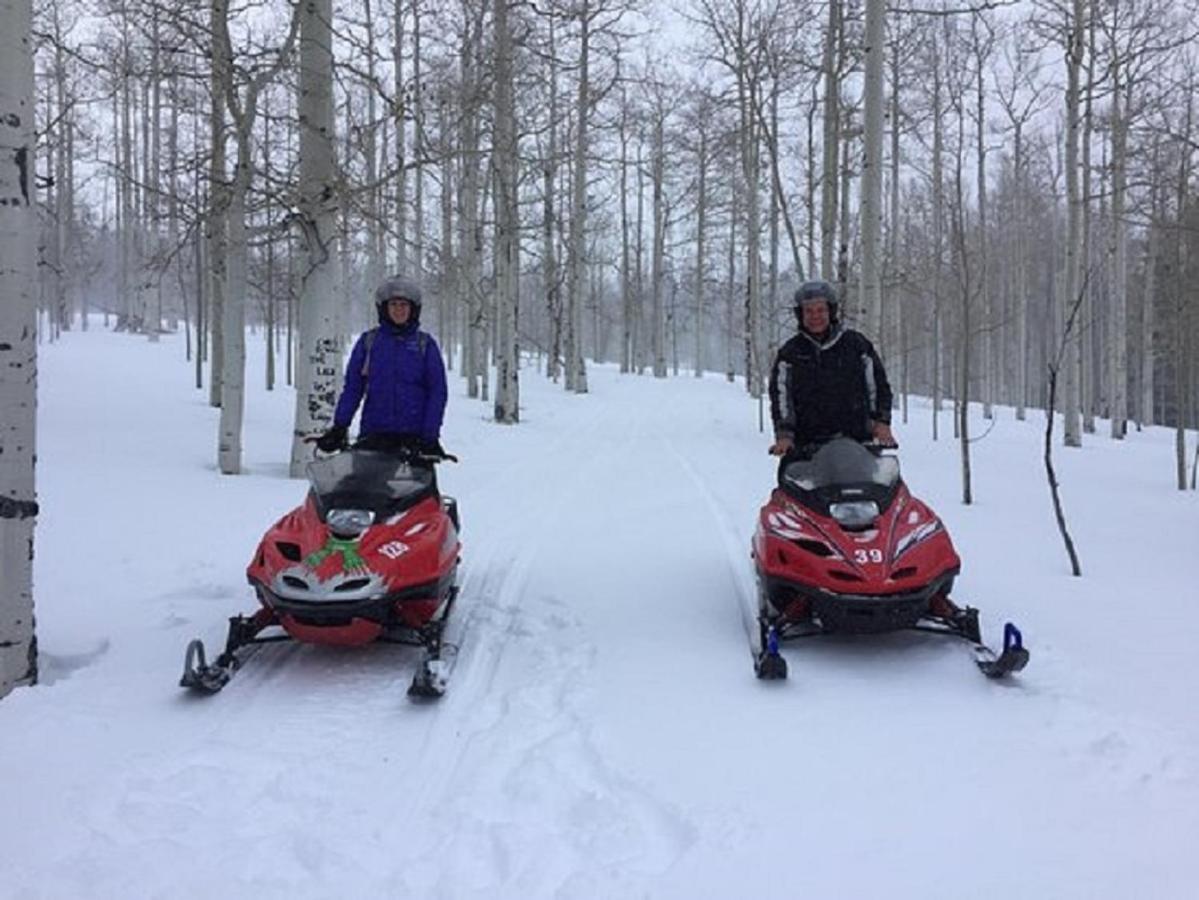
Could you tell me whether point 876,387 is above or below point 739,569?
above

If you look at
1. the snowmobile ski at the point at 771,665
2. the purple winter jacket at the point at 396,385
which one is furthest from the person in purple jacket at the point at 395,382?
the snowmobile ski at the point at 771,665

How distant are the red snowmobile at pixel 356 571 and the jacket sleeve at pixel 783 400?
2.41 metres

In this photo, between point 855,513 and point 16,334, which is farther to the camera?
point 855,513

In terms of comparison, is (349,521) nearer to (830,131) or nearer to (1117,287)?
(830,131)

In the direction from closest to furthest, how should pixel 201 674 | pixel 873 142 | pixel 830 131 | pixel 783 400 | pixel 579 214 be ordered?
pixel 201 674
pixel 783 400
pixel 873 142
pixel 830 131
pixel 579 214

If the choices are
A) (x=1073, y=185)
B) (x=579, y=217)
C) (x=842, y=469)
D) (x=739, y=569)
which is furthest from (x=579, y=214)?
(x=842, y=469)

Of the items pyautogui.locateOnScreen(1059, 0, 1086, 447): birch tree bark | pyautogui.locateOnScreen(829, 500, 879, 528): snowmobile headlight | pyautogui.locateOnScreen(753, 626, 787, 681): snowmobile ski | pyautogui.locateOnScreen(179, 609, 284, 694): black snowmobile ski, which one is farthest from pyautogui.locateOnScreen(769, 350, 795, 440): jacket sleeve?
pyautogui.locateOnScreen(1059, 0, 1086, 447): birch tree bark

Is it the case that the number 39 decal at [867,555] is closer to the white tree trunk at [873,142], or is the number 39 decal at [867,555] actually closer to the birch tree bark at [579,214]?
the white tree trunk at [873,142]

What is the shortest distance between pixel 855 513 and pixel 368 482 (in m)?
2.93

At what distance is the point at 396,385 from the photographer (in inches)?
245

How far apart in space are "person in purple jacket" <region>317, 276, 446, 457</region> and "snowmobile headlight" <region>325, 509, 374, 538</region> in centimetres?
97

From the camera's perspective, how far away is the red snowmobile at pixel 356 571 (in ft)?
16.1

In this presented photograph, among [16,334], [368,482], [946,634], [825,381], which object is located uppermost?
[16,334]

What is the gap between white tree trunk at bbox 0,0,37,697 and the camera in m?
4.54
